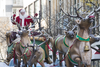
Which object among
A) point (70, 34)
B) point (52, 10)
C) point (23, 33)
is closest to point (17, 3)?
point (52, 10)

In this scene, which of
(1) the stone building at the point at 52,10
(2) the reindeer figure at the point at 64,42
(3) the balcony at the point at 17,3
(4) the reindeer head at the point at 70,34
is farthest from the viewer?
(3) the balcony at the point at 17,3

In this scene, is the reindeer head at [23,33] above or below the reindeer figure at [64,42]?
above

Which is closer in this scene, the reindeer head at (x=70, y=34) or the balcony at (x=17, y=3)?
the reindeer head at (x=70, y=34)

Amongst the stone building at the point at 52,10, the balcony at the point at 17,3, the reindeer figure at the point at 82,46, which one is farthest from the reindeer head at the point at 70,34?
the balcony at the point at 17,3

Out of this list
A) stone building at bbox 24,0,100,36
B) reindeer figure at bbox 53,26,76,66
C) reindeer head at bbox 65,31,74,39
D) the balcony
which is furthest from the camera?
the balcony

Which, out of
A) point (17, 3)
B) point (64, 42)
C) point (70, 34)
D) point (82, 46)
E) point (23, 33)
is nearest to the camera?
point (82, 46)

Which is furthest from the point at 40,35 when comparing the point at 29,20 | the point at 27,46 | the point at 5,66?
the point at 5,66

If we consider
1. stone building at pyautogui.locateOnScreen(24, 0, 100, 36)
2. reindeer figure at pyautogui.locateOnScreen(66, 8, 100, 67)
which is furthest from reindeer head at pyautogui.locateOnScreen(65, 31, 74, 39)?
stone building at pyautogui.locateOnScreen(24, 0, 100, 36)

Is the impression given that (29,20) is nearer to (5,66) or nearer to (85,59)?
(5,66)

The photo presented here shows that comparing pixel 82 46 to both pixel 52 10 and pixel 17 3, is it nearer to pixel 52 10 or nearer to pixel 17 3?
pixel 52 10

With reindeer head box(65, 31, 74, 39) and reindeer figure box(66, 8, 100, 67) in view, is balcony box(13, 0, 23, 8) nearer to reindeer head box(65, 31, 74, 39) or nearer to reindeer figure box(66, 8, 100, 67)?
reindeer head box(65, 31, 74, 39)

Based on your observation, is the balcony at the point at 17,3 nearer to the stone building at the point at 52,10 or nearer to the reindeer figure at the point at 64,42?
the stone building at the point at 52,10

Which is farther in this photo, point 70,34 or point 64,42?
point 64,42

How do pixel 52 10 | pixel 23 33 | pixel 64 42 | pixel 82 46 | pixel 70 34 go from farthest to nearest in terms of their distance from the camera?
pixel 52 10 → pixel 64 42 → pixel 23 33 → pixel 70 34 → pixel 82 46
